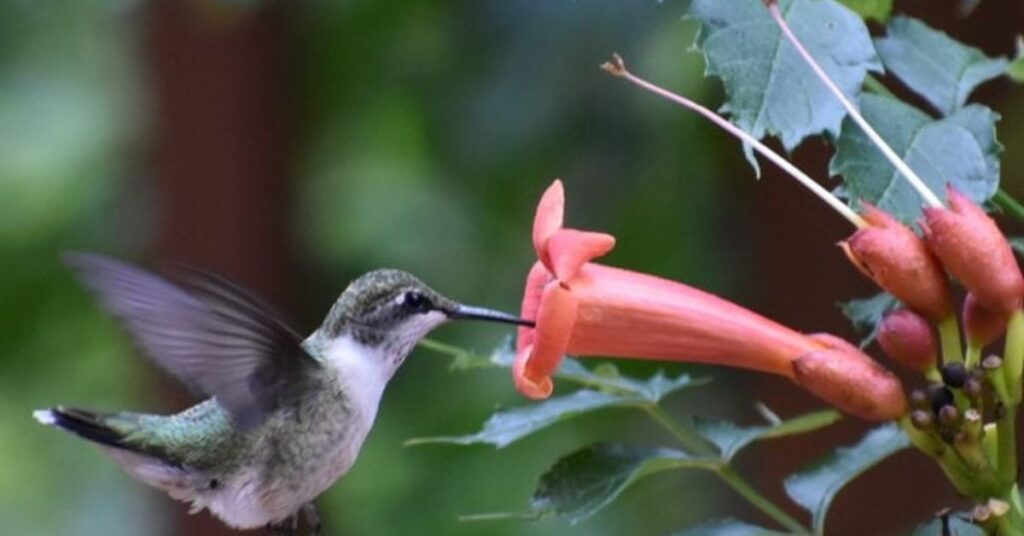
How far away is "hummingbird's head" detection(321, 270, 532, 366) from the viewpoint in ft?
6.73

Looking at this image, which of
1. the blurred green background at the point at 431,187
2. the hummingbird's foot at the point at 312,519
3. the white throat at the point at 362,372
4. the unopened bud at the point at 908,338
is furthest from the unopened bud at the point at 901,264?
the blurred green background at the point at 431,187

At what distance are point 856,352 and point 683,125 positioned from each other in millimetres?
1704

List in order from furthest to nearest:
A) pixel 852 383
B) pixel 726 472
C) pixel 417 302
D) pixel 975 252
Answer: pixel 417 302 < pixel 726 472 < pixel 852 383 < pixel 975 252

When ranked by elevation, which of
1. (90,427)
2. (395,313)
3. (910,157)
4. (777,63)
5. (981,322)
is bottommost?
(90,427)

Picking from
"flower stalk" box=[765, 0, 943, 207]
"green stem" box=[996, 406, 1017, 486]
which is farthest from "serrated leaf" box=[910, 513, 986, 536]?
"flower stalk" box=[765, 0, 943, 207]

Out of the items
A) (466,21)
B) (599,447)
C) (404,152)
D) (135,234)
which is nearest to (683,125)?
(466,21)

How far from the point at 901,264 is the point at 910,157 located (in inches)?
8.5

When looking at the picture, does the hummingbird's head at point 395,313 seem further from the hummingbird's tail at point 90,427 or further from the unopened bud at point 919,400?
the unopened bud at point 919,400

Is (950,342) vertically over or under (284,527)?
over

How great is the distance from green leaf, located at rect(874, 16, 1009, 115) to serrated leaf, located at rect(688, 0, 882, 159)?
0.31 meters

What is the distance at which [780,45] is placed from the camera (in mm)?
1758

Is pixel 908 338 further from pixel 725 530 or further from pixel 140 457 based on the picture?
pixel 140 457

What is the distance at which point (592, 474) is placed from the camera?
190 centimetres

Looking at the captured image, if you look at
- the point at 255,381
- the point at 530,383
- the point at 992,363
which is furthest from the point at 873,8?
the point at 255,381
